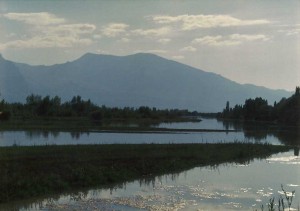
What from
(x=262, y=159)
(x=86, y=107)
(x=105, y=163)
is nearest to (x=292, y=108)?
(x=86, y=107)

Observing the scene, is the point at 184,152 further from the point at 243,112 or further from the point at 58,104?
the point at 243,112

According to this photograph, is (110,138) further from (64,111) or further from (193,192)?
(64,111)

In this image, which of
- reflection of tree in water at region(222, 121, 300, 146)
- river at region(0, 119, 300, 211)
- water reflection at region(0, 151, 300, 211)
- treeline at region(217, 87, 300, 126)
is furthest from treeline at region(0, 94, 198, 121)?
river at region(0, 119, 300, 211)

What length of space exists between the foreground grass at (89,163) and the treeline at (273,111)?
77701mm

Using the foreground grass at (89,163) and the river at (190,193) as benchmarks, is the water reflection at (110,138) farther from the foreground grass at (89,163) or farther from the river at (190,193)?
the river at (190,193)

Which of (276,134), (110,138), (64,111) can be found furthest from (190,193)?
(64,111)

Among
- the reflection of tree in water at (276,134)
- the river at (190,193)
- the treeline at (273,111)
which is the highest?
the treeline at (273,111)

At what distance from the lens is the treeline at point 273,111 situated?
115 m

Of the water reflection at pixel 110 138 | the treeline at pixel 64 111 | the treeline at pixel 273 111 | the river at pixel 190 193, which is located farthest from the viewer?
the treeline at pixel 273 111

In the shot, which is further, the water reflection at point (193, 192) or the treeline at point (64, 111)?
the treeline at point (64, 111)

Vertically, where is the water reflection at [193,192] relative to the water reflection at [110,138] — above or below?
below

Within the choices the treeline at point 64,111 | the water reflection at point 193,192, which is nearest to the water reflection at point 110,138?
the water reflection at point 193,192

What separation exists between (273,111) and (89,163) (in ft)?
377

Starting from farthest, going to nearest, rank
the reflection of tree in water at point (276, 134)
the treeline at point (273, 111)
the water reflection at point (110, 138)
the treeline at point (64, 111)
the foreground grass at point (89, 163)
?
the treeline at point (273, 111) < the treeline at point (64, 111) < the reflection of tree in water at point (276, 134) < the water reflection at point (110, 138) < the foreground grass at point (89, 163)
